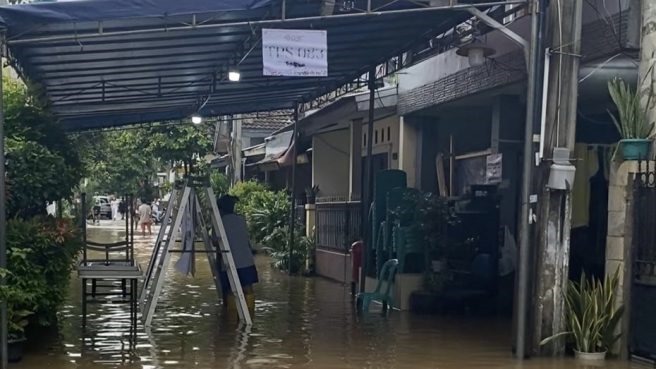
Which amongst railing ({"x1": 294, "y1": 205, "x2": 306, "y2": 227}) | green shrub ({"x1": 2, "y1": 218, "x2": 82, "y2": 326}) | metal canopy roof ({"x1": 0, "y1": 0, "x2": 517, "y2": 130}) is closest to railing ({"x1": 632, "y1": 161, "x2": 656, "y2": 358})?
metal canopy roof ({"x1": 0, "y1": 0, "x2": 517, "y2": 130})

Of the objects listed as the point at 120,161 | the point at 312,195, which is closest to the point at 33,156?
the point at 312,195

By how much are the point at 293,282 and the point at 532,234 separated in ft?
27.8

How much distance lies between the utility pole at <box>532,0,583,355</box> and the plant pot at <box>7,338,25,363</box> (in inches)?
198

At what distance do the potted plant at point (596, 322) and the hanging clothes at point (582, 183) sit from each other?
123 cm

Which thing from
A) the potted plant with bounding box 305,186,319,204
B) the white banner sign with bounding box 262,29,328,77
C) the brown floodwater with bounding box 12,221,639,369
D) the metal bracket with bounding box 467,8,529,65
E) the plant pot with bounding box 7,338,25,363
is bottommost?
the brown floodwater with bounding box 12,221,639,369

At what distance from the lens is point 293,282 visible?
55.4 ft

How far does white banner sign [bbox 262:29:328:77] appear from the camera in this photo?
880 centimetres

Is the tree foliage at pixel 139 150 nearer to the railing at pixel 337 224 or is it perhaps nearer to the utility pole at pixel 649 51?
the railing at pixel 337 224

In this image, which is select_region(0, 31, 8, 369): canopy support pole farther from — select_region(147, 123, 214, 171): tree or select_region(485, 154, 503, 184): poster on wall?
select_region(147, 123, 214, 171): tree

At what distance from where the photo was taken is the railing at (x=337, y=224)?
1620 cm

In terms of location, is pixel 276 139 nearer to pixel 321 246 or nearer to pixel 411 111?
pixel 321 246

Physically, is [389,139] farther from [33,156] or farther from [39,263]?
[39,263]

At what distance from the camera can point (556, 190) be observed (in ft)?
29.0

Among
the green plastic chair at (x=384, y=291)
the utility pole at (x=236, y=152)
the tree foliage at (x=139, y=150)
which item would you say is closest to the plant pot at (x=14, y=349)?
the green plastic chair at (x=384, y=291)
